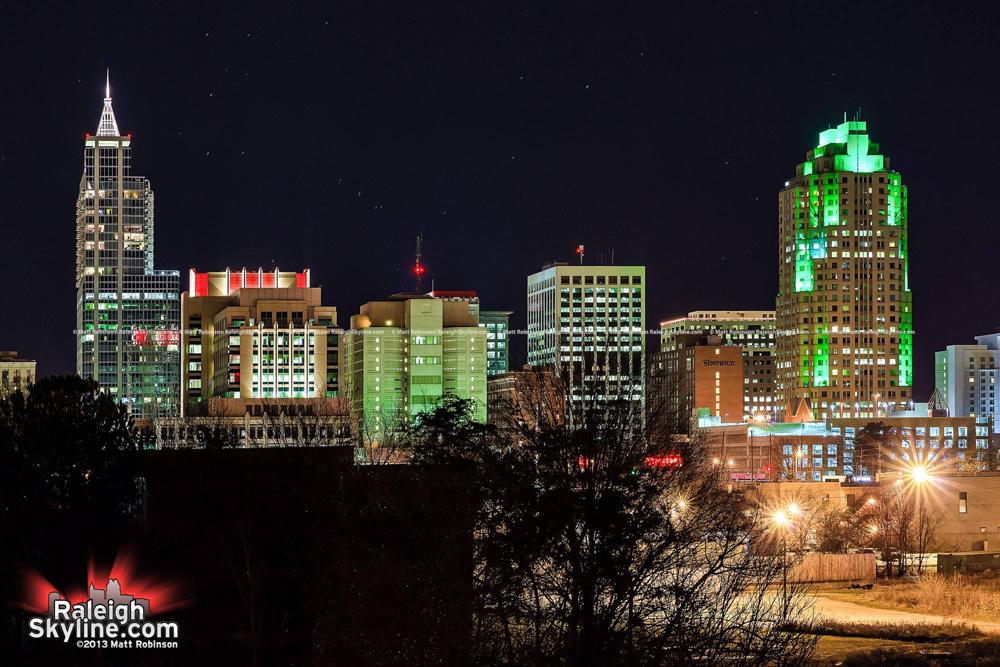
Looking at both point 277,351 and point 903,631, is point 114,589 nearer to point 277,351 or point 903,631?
point 903,631

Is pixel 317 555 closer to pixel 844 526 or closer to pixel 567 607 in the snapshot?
pixel 567 607

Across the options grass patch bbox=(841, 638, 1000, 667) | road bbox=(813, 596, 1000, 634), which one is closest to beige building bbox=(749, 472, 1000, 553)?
road bbox=(813, 596, 1000, 634)

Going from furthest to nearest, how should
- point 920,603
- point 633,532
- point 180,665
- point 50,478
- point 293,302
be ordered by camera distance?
point 293,302, point 920,603, point 50,478, point 180,665, point 633,532

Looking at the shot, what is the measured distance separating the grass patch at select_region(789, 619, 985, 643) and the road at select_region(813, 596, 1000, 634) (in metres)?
0.81

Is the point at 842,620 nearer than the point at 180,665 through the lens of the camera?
No

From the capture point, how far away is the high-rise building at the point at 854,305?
637 feet

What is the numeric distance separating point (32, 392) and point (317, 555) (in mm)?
9743

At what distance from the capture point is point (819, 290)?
198m

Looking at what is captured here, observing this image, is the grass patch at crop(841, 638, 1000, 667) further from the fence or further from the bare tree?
the bare tree

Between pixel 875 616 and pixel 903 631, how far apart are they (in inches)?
136

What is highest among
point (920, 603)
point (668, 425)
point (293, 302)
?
point (293, 302)

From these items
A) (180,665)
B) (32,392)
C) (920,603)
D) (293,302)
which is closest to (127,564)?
(180,665)

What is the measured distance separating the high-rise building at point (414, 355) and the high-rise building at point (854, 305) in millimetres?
48774

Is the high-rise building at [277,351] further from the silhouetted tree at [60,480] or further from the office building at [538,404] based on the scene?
the office building at [538,404]
